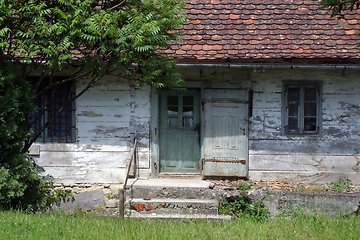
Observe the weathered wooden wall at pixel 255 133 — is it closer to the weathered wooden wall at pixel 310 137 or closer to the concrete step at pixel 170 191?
the weathered wooden wall at pixel 310 137

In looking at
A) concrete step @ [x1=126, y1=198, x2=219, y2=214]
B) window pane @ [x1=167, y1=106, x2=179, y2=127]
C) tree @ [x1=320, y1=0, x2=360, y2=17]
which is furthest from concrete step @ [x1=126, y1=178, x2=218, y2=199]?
tree @ [x1=320, y1=0, x2=360, y2=17]

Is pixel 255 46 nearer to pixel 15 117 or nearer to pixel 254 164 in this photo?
pixel 254 164

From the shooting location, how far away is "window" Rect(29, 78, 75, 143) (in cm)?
700

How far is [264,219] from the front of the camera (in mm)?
5953

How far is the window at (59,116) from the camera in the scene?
700 centimetres

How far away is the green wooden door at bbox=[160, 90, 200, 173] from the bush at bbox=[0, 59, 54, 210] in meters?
3.27

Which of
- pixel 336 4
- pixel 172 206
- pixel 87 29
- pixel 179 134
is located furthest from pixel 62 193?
pixel 336 4

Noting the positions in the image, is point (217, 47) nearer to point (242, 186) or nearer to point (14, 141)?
point (242, 186)

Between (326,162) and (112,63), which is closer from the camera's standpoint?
(112,63)

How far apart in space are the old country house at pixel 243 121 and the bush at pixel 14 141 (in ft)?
7.98

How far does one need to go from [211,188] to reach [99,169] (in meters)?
2.57

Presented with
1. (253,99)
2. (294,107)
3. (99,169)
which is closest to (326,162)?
(294,107)

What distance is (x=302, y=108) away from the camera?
23.4 ft

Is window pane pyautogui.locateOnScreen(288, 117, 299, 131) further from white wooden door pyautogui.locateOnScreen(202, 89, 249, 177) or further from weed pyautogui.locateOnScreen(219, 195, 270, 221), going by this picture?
weed pyautogui.locateOnScreen(219, 195, 270, 221)
